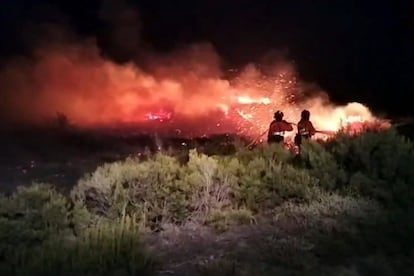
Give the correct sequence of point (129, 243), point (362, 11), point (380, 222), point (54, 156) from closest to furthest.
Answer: point (129, 243) < point (380, 222) < point (54, 156) < point (362, 11)

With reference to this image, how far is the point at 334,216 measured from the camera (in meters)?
11.2

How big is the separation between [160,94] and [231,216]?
13.1 m

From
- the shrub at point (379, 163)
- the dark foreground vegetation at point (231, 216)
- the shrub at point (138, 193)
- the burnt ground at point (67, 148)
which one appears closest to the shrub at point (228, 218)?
the dark foreground vegetation at point (231, 216)

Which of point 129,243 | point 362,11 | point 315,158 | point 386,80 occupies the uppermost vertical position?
point 362,11

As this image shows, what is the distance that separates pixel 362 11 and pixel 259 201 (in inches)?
636

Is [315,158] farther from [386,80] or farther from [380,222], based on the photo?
[386,80]

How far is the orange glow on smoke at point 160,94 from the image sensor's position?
908 inches

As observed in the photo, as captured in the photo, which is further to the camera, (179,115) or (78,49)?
(78,49)

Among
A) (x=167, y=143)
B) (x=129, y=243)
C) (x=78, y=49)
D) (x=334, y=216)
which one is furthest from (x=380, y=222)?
(x=78, y=49)

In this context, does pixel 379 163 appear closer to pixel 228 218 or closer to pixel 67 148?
pixel 228 218

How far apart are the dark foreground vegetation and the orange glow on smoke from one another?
29.4 ft

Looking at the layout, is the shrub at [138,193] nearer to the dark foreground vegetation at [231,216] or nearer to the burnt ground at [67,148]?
the dark foreground vegetation at [231,216]

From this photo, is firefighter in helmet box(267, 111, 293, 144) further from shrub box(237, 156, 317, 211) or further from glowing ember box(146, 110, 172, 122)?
glowing ember box(146, 110, 172, 122)

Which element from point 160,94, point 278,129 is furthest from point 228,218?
point 160,94
